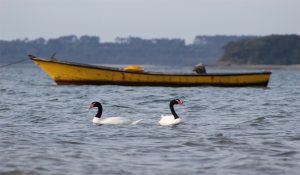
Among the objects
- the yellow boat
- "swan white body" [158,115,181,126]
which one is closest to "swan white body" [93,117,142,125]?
"swan white body" [158,115,181,126]

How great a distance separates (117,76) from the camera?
36.9 metres

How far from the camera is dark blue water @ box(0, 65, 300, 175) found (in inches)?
471

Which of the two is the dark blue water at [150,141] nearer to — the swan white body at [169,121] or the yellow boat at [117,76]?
the swan white body at [169,121]

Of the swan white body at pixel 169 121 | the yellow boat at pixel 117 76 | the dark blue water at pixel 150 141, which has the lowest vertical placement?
the dark blue water at pixel 150 141

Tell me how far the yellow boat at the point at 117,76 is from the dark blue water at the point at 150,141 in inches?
382

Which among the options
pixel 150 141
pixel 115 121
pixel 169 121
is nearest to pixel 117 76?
pixel 115 121

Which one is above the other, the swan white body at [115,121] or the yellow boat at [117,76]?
the yellow boat at [117,76]

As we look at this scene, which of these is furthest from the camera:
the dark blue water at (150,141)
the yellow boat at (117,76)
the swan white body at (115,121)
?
the yellow boat at (117,76)

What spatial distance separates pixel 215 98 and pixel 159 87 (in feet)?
26.1

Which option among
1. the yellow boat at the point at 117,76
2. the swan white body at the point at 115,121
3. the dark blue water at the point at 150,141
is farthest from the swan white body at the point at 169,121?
the yellow boat at the point at 117,76

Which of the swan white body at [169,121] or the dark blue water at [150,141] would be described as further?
the swan white body at [169,121]

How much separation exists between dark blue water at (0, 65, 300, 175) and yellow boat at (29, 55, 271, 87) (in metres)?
9.71

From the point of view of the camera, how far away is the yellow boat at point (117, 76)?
3669cm

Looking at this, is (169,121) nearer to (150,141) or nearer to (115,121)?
(115,121)
